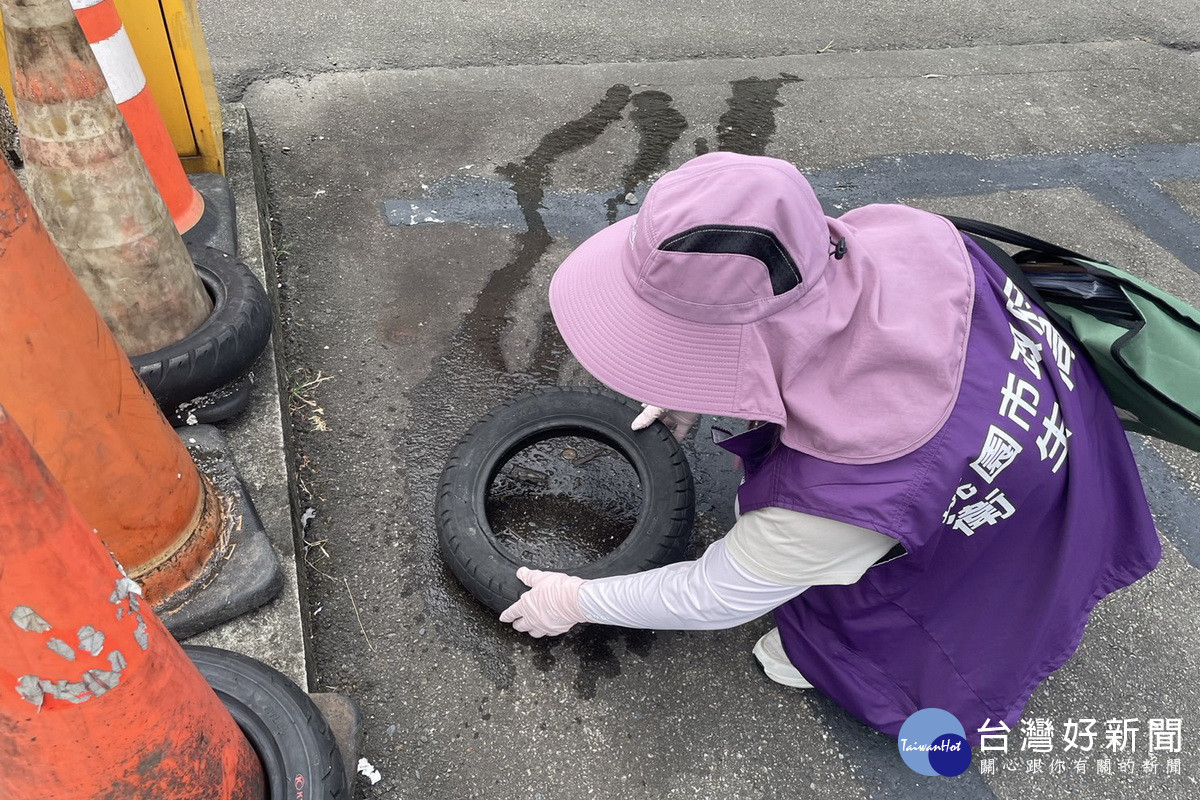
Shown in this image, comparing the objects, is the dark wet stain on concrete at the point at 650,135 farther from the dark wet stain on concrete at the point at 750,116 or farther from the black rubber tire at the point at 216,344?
the black rubber tire at the point at 216,344

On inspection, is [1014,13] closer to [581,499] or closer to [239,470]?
[581,499]

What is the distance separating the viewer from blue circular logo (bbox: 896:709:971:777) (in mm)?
1893

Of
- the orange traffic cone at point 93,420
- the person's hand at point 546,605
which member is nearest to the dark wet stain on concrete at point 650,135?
the person's hand at point 546,605

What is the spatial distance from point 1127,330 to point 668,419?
3.86 ft

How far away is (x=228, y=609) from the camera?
1971 millimetres

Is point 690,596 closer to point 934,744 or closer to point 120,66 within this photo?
point 934,744

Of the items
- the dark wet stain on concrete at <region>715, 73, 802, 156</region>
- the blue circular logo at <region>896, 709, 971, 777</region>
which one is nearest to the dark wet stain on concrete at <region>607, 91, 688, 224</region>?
the dark wet stain on concrete at <region>715, 73, 802, 156</region>

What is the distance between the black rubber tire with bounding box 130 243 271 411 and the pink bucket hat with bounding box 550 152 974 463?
1.26 m

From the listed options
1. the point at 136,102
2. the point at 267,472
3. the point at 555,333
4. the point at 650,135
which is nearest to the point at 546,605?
the point at 267,472

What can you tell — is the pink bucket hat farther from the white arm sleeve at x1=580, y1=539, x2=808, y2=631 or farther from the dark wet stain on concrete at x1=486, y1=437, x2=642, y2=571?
the dark wet stain on concrete at x1=486, y1=437, x2=642, y2=571

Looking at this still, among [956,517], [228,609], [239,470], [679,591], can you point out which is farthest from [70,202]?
[956,517]

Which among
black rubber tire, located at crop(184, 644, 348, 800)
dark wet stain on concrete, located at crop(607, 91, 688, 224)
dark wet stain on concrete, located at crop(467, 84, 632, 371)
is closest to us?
black rubber tire, located at crop(184, 644, 348, 800)

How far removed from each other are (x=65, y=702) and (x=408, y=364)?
1821mm

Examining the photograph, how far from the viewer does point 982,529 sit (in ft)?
5.18
